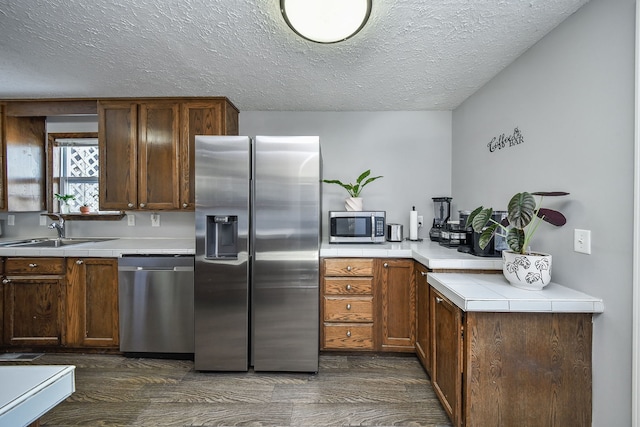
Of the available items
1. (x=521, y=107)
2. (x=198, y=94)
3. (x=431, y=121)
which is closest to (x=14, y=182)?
(x=198, y=94)

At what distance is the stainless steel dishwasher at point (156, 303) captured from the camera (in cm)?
235

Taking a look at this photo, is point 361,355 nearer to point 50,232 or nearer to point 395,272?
point 395,272

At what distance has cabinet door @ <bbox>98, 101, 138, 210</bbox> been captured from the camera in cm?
273

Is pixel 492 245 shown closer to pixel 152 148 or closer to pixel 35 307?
pixel 152 148

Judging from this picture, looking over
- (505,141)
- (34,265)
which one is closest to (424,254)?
(505,141)

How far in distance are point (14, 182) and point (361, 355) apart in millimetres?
3684

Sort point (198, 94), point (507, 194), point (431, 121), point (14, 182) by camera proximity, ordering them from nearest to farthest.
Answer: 1. point (507, 194)
2. point (198, 94)
3. point (14, 182)
4. point (431, 121)

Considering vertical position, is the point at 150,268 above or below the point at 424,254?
below

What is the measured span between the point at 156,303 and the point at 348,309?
1.55 m

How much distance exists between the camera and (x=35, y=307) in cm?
247

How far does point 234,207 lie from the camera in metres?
2.22

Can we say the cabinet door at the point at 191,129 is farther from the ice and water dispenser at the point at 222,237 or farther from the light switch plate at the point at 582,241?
the light switch plate at the point at 582,241

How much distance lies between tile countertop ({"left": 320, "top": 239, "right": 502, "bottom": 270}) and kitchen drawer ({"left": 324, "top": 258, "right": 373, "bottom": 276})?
52 mm

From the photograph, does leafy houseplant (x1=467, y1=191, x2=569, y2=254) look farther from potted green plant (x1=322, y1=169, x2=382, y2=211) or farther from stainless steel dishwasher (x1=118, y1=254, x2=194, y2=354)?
stainless steel dishwasher (x1=118, y1=254, x2=194, y2=354)
